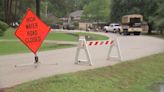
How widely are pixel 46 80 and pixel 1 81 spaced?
1.35m

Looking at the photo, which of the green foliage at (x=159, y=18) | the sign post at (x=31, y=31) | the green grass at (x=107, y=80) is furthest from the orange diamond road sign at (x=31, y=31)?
the green foliage at (x=159, y=18)

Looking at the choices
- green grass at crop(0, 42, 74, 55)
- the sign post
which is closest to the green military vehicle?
green grass at crop(0, 42, 74, 55)

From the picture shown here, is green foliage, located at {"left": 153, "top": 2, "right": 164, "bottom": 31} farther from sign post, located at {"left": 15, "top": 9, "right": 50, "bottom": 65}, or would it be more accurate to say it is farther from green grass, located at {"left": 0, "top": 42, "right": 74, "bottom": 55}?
sign post, located at {"left": 15, "top": 9, "right": 50, "bottom": 65}

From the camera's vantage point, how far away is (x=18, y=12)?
87.1 metres

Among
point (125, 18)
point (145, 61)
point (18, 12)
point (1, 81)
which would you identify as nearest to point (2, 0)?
point (18, 12)

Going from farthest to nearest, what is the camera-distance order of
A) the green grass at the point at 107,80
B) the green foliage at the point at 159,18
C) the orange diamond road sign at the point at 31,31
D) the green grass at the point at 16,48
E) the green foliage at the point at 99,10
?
the green foliage at the point at 99,10 < the green foliage at the point at 159,18 < the green grass at the point at 16,48 < the orange diamond road sign at the point at 31,31 < the green grass at the point at 107,80

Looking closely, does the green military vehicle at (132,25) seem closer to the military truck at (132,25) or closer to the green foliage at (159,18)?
the military truck at (132,25)

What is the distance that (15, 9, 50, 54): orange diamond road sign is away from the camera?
13.7 m

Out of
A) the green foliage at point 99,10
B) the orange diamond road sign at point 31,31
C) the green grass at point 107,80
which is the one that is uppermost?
the green foliage at point 99,10

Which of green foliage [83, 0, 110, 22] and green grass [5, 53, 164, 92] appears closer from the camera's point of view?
green grass [5, 53, 164, 92]

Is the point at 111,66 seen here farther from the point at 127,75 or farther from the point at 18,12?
the point at 18,12

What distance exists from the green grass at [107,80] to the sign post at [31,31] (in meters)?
2.51

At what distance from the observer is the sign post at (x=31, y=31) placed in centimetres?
1368

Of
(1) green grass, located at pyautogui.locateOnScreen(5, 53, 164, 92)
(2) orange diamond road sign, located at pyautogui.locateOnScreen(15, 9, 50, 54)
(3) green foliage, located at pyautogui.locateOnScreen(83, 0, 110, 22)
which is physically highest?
(3) green foliage, located at pyautogui.locateOnScreen(83, 0, 110, 22)
